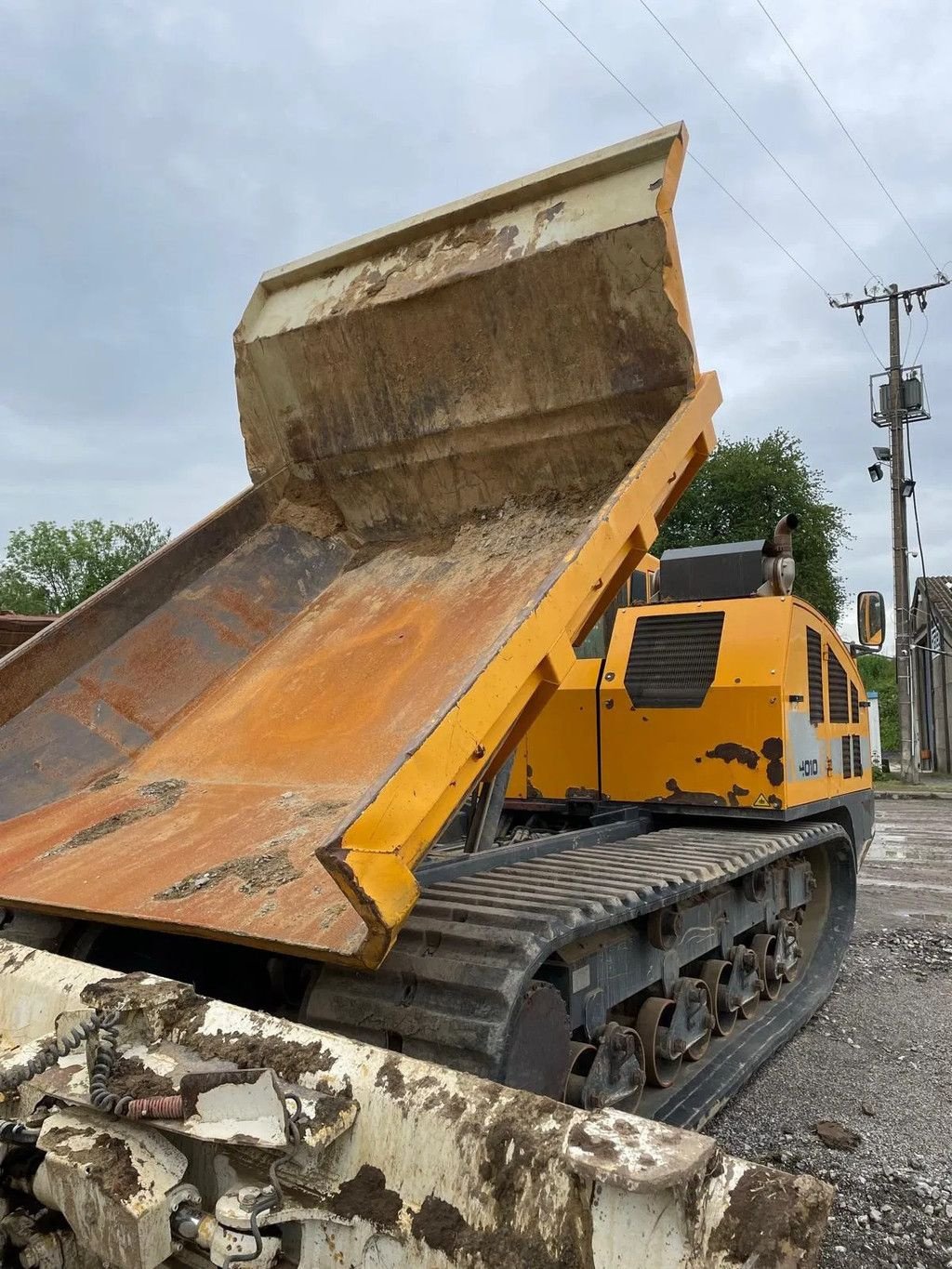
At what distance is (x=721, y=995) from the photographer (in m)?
4.56

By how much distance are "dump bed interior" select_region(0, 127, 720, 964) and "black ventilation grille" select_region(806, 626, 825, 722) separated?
2.08 m

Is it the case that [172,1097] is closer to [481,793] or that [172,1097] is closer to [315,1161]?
[315,1161]

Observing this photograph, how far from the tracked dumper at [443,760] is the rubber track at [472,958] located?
0.04ft

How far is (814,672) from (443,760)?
3.84 meters

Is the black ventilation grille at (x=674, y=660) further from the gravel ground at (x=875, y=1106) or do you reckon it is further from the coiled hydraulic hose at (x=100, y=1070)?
the coiled hydraulic hose at (x=100, y=1070)

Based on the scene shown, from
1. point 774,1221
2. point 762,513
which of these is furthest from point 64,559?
point 774,1221

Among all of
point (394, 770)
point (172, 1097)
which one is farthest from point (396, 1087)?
point (394, 770)

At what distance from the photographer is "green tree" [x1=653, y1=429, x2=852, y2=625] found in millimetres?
28438

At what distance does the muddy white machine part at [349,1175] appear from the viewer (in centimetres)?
143

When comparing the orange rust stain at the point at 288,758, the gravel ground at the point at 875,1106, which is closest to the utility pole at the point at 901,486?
the gravel ground at the point at 875,1106

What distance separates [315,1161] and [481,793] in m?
2.17

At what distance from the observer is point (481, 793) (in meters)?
3.79

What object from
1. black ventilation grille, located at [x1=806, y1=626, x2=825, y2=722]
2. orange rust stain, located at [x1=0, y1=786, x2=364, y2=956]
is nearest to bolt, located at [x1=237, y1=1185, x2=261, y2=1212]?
orange rust stain, located at [x1=0, y1=786, x2=364, y2=956]

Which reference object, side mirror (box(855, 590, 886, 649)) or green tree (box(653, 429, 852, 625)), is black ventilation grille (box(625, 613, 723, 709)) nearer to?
side mirror (box(855, 590, 886, 649))
